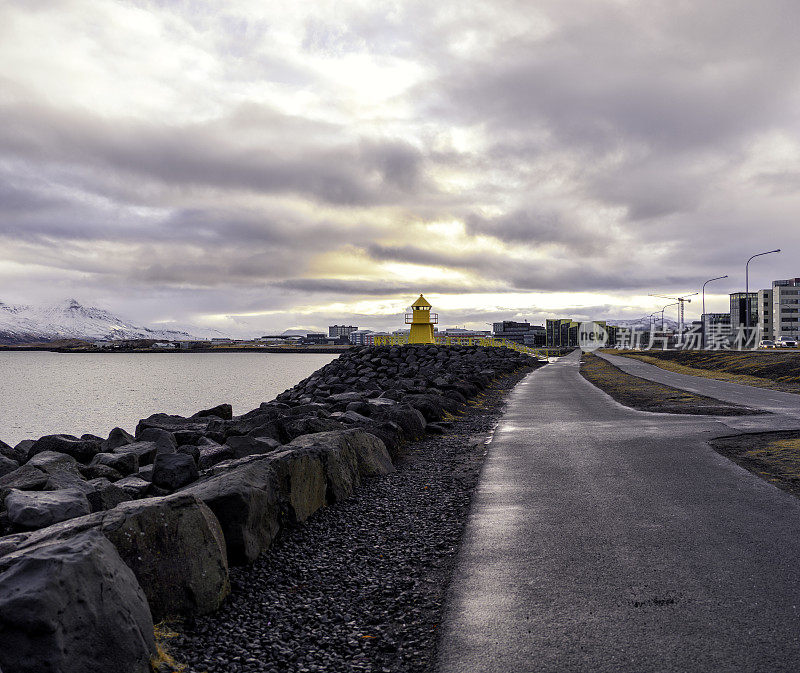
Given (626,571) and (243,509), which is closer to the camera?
(626,571)

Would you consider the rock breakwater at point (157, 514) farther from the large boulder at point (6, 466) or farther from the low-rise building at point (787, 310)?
the low-rise building at point (787, 310)

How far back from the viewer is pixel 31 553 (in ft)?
12.2

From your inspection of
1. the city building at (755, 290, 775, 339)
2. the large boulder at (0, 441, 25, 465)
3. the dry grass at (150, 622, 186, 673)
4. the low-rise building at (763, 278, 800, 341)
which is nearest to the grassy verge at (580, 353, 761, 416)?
the dry grass at (150, 622, 186, 673)

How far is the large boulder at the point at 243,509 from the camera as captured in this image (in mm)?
5660

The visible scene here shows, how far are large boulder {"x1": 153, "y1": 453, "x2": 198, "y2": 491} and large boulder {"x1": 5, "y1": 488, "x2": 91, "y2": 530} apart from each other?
1.80 meters

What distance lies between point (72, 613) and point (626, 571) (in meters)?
4.44

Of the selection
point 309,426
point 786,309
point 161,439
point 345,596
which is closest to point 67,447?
point 161,439

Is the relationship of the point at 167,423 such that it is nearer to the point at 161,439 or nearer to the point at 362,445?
the point at 161,439

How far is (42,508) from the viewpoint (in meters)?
6.42

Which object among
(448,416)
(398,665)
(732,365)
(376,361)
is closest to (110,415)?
(376,361)

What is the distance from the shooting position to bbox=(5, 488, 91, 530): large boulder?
626 centimetres

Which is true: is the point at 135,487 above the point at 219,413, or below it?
above

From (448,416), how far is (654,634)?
13.7 meters

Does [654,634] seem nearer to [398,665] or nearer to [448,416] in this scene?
[398,665]
